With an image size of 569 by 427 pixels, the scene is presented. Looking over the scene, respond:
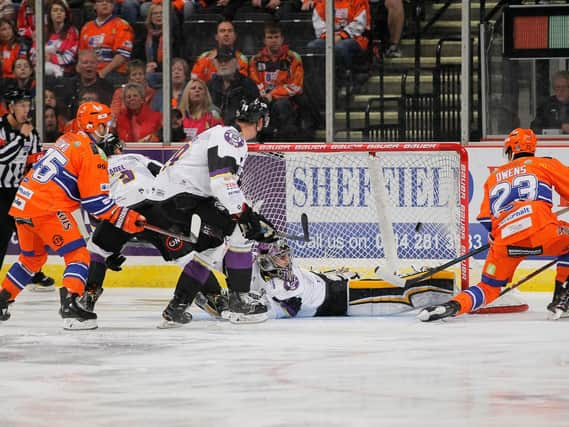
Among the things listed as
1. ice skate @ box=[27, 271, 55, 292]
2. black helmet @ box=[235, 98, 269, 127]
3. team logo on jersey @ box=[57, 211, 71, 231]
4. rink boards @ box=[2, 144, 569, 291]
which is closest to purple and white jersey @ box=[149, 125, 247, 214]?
black helmet @ box=[235, 98, 269, 127]

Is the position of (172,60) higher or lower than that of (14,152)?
higher

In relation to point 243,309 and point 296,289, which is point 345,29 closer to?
point 296,289

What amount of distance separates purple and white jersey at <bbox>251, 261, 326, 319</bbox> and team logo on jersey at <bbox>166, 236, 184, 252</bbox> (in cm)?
59

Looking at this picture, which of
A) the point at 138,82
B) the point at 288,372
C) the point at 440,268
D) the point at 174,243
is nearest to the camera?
the point at 288,372

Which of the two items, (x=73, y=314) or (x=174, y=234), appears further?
(x=174, y=234)

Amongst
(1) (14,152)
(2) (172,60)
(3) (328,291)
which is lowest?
(3) (328,291)

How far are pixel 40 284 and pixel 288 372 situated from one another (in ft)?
13.3

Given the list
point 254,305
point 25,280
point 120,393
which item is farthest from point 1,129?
point 120,393

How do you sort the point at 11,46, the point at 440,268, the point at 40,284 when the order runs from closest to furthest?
1. the point at 440,268
2. the point at 40,284
3. the point at 11,46

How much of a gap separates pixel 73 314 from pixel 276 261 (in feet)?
3.82

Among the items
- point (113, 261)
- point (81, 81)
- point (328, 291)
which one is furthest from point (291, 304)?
point (81, 81)

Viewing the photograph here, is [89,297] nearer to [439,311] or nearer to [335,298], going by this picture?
[335,298]

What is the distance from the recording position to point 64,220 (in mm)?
6453

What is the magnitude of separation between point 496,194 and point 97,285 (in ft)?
7.02
